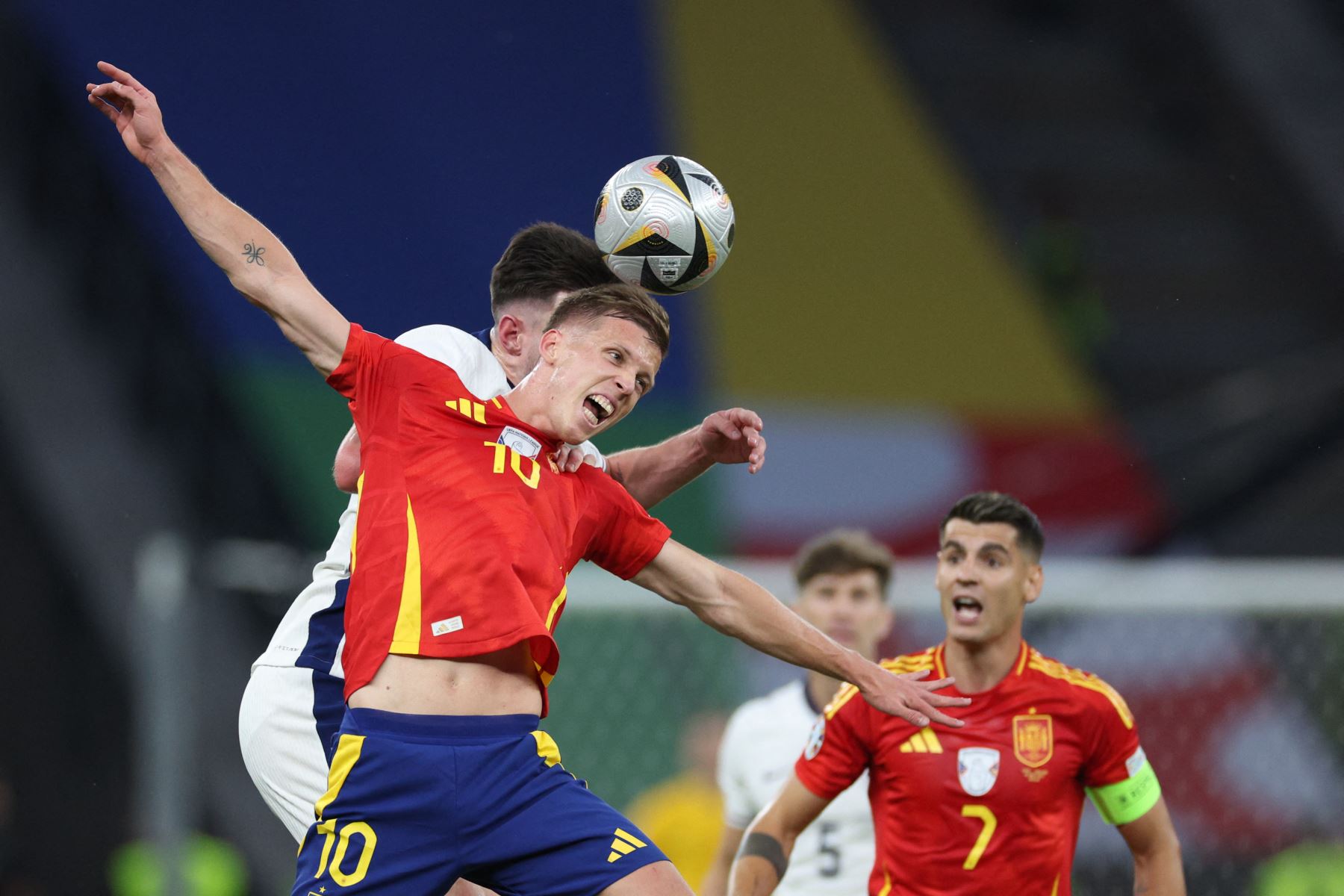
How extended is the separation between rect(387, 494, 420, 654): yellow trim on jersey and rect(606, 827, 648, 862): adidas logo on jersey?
0.60m

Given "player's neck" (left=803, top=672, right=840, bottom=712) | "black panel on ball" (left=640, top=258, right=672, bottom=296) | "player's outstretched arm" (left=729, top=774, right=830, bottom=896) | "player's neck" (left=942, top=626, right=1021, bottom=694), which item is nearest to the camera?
"black panel on ball" (left=640, top=258, right=672, bottom=296)

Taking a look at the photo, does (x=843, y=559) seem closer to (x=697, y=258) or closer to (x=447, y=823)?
(x=697, y=258)

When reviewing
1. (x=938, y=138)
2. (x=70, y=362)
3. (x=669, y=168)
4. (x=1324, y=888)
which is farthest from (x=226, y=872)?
(x=938, y=138)

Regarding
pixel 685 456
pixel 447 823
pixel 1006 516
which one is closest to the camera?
pixel 447 823

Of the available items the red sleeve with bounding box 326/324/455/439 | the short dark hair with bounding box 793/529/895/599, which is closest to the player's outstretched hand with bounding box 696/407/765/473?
the red sleeve with bounding box 326/324/455/439

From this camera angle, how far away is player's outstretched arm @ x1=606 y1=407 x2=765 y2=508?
15.8 ft

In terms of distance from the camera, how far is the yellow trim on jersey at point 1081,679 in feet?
17.3

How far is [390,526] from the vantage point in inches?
159

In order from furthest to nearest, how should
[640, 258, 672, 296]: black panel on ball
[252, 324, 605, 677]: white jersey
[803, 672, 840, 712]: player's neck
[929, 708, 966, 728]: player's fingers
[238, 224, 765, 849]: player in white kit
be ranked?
[803, 672, 840, 712]: player's neck
[640, 258, 672, 296]: black panel on ball
[238, 224, 765, 849]: player in white kit
[252, 324, 605, 677]: white jersey
[929, 708, 966, 728]: player's fingers

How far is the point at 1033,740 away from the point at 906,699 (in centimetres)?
112

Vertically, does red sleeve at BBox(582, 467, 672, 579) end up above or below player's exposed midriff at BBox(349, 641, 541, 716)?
above

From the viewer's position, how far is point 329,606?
15.4ft

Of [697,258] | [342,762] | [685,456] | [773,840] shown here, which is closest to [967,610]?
[773,840]

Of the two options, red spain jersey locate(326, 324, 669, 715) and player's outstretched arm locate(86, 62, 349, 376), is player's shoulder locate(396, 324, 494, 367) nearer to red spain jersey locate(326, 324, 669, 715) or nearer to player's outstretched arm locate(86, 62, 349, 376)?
red spain jersey locate(326, 324, 669, 715)
